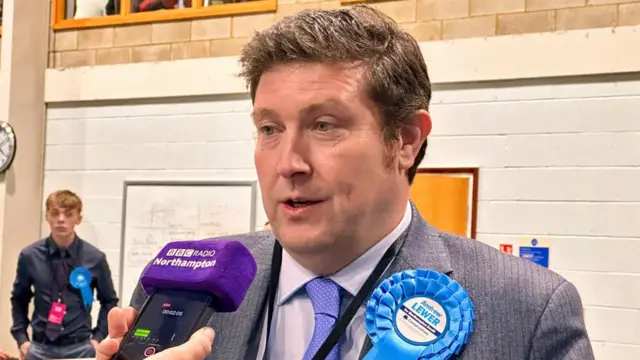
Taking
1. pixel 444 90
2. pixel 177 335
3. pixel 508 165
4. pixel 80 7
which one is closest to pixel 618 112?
pixel 508 165

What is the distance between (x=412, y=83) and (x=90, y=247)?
388 cm

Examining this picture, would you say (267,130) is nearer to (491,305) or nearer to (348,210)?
(348,210)

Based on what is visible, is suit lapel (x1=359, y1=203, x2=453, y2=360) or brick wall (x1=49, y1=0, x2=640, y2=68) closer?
suit lapel (x1=359, y1=203, x2=453, y2=360)

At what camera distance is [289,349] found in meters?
1.24

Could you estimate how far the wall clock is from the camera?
5605 millimetres

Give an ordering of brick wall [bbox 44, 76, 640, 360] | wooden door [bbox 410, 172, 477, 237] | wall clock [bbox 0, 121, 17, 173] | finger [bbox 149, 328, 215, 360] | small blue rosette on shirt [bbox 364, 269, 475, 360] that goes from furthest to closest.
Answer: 1. wall clock [bbox 0, 121, 17, 173]
2. brick wall [bbox 44, 76, 640, 360]
3. wooden door [bbox 410, 172, 477, 237]
4. small blue rosette on shirt [bbox 364, 269, 475, 360]
5. finger [bbox 149, 328, 215, 360]

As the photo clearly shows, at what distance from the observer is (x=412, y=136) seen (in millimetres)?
1288

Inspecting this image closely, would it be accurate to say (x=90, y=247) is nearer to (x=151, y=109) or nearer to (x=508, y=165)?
(x=151, y=109)

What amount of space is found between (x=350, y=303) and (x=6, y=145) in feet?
16.8

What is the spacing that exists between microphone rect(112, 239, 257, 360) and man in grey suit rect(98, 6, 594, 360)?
0.48 ft

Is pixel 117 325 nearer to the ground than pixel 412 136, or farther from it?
nearer to the ground

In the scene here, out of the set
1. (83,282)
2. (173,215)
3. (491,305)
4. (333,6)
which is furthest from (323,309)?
(173,215)

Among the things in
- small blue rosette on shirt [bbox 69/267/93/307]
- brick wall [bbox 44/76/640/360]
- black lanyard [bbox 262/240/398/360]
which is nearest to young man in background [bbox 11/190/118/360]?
small blue rosette on shirt [bbox 69/267/93/307]

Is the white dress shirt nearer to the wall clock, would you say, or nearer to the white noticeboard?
the white noticeboard
